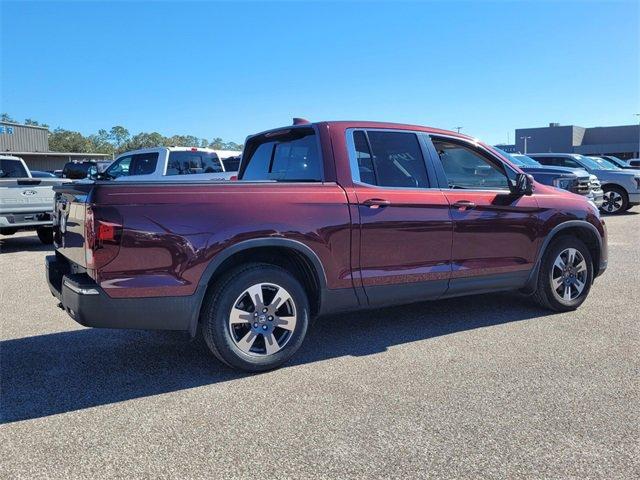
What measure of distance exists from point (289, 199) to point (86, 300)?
5.04ft

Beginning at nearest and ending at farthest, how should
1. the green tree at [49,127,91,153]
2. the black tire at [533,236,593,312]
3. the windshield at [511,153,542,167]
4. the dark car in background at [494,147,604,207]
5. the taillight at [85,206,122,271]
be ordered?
the taillight at [85,206,122,271] → the black tire at [533,236,593,312] → the dark car in background at [494,147,604,207] → the windshield at [511,153,542,167] → the green tree at [49,127,91,153]

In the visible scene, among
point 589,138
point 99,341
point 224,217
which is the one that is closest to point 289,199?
point 224,217

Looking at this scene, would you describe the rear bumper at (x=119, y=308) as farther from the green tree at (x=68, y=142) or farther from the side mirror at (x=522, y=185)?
the green tree at (x=68, y=142)

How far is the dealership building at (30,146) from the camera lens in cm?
5306

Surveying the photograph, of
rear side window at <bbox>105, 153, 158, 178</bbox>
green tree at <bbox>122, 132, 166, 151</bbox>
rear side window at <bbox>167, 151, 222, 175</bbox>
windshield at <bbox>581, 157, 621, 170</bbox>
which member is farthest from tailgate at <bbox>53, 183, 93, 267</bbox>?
green tree at <bbox>122, 132, 166, 151</bbox>

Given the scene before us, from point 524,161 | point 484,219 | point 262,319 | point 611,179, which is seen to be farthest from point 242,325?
point 611,179

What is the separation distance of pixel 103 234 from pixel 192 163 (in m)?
9.51

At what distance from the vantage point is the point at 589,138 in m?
76.7

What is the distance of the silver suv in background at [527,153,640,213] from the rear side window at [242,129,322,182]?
13.9 metres

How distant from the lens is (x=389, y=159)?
461 centimetres

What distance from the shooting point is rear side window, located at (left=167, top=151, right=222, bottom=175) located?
40.1 ft

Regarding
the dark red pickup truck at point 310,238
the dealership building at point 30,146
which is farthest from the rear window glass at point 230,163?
the dealership building at point 30,146

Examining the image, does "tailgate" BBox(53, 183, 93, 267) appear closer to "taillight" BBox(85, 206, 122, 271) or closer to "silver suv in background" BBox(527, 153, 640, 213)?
"taillight" BBox(85, 206, 122, 271)

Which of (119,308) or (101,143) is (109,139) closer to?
(101,143)
